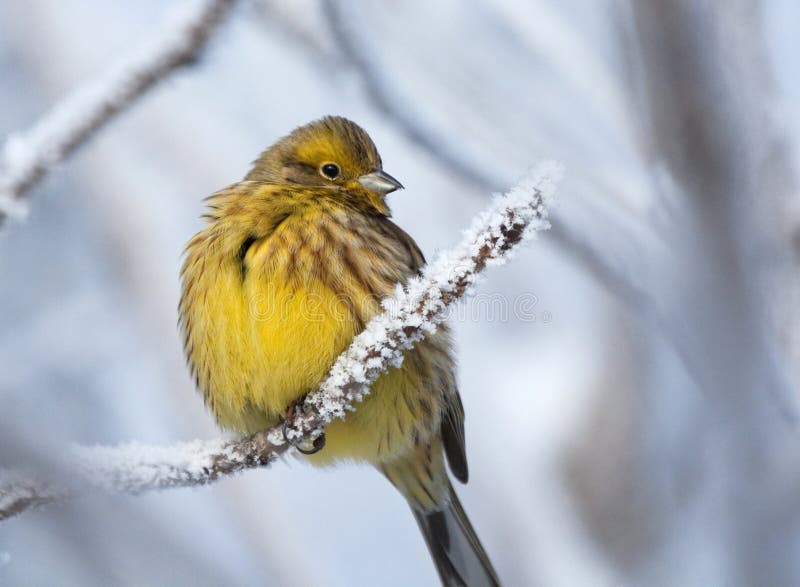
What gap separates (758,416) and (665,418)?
9.41 feet

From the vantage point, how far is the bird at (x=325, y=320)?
3.41 metres

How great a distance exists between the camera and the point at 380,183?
4273mm

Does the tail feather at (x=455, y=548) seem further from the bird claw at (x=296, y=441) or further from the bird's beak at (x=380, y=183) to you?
the bird's beak at (x=380, y=183)

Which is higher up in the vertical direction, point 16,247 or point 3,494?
point 16,247

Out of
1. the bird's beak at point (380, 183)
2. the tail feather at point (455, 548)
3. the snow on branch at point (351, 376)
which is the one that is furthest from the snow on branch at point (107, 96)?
the tail feather at point (455, 548)

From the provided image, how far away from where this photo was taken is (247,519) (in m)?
4.82

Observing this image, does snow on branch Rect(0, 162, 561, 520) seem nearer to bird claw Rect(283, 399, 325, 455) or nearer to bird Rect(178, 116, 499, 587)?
bird claw Rect(283, 399, 325, 455)

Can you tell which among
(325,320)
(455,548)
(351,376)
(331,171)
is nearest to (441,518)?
(455,548)

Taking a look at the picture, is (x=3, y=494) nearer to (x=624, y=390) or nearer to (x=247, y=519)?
(x=247, y=519)

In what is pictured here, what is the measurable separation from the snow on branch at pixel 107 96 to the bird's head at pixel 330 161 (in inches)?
81.1

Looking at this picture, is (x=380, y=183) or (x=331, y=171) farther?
(x=331, y=171)

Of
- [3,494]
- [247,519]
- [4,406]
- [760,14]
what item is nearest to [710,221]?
[760,14]

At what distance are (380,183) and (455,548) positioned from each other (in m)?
1.69

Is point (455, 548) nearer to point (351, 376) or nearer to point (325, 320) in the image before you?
point (325, 320)
